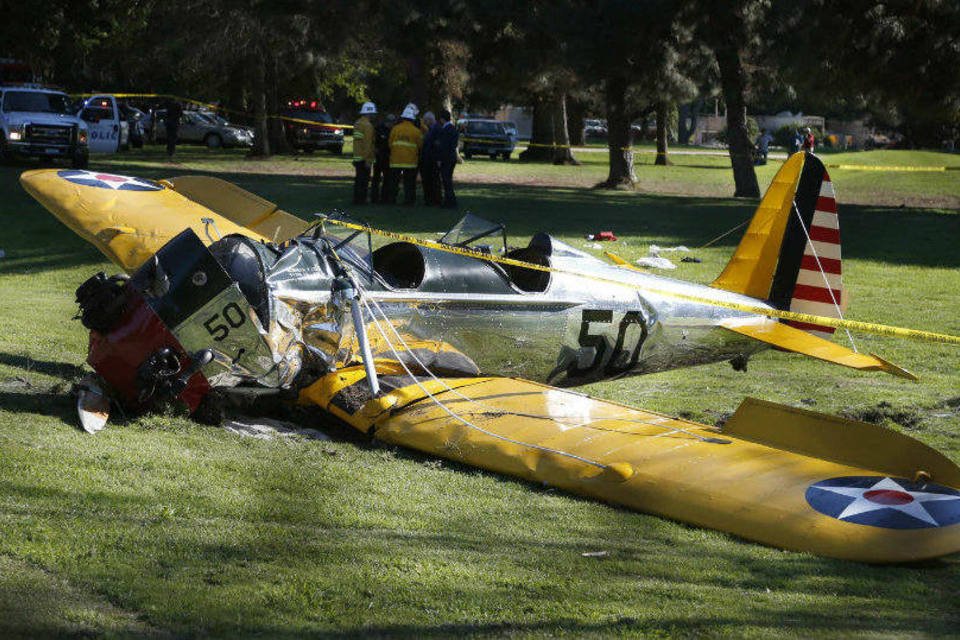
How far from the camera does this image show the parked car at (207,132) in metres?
50.8

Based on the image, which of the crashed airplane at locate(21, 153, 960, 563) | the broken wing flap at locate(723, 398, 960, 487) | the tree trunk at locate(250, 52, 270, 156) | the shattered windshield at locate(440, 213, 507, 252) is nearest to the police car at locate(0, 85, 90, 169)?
the tree trunk at locate(250, 52, 270, 156)

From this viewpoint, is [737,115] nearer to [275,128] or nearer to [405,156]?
[405,156]

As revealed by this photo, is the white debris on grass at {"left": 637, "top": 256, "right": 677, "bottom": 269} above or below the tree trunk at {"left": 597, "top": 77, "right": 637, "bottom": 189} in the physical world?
below

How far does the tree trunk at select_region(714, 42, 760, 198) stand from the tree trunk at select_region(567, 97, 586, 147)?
30230 mm

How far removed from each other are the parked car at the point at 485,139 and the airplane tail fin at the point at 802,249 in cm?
4286

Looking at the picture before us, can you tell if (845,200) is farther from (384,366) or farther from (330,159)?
(384,366)

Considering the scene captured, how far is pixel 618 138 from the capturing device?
3425 centimetres

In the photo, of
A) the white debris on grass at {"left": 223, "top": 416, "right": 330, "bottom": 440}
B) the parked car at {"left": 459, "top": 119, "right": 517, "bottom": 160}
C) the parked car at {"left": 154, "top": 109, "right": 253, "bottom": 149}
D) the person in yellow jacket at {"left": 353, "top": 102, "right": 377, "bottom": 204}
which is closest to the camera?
the white debris on grass at {"left": 223, "top": 416, "right": 330, "bottom": 440}

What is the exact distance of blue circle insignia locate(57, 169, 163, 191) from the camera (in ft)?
40.3

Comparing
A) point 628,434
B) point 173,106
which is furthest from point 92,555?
point 173,106

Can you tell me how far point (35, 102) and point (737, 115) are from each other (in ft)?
62.5

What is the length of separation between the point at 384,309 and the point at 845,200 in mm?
27148

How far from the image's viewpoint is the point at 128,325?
26.0 feet

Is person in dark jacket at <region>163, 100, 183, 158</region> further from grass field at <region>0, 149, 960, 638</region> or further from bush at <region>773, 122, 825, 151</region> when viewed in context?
bush at <region>773, 122, 825, 151</region>
